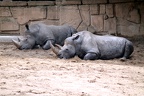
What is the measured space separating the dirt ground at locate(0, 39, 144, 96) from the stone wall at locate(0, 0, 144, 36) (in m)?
3.75

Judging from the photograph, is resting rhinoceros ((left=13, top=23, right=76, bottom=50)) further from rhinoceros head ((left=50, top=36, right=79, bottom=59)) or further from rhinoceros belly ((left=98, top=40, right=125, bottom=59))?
rhinoceros belly ((left=98, top=40, right=125, bottom=59))

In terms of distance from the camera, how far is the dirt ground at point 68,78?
5.55 meters

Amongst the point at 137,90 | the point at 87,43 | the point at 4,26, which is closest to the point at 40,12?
the point at 4,26

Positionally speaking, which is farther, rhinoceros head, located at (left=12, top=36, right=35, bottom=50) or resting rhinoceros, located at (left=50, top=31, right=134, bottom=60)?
rhinoceros head, located at (left=12, top=36, right=35, bottom=50)

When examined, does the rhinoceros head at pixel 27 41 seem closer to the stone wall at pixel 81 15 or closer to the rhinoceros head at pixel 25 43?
the rhinoceros head at pixel 25 43

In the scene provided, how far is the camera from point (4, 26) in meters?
13.4

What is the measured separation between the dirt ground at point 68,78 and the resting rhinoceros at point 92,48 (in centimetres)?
20

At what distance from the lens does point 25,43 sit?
11.1m

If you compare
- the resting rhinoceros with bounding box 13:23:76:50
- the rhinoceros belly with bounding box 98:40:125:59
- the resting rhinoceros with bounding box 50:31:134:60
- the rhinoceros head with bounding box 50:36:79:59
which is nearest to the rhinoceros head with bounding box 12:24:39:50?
the resting rhinoceros with bounding box 13:23:76:50

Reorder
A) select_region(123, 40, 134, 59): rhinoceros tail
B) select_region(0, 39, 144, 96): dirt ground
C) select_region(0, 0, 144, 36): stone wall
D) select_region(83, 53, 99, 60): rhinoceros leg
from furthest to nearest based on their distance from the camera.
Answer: select_region(0, 0, 144, 36): stone wall → select_region(123, 40, 134, 59): rhinoceros tail → select_region(83, 53, 99, 60): rhinoceros leg → select_region(0, 39, 144, 96): dirt ground

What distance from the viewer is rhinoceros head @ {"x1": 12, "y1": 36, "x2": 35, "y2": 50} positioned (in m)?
11.0

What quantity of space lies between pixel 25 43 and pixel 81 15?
2.70 metres

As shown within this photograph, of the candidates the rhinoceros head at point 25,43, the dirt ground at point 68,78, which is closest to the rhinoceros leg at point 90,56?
the dirt ground at point 68,78

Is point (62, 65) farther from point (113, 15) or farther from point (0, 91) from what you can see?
point (113, 15)
